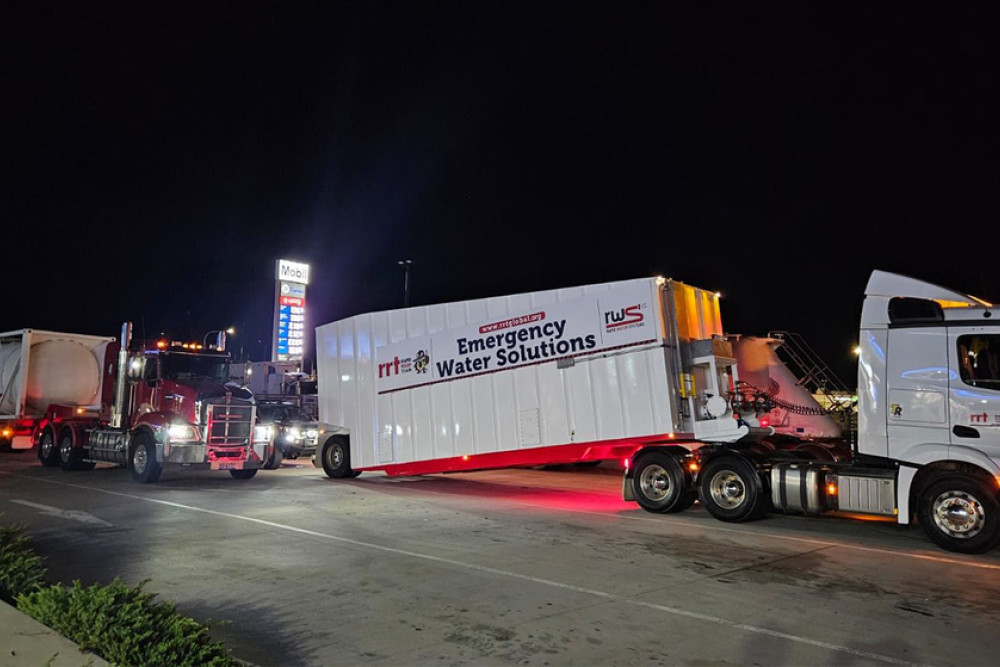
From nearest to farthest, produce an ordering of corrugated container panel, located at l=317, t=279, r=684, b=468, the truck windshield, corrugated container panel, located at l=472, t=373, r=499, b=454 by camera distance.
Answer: corrugated container panel, located at l=317, t=279, r=684, b=468, corrugated container panel, located at l=472, t=373, r=499, b=454, the truck windshield

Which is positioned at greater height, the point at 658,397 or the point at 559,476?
the point at 658,397

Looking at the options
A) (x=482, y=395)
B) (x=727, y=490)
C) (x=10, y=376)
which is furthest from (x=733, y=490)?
(x=10, y=376)

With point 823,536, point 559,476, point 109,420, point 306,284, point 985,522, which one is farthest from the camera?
point 306,284

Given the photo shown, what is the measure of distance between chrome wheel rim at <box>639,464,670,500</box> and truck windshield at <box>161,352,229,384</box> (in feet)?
34.9

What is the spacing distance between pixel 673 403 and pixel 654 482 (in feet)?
4.51

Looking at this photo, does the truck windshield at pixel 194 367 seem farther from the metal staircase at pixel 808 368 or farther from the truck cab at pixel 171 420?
the metal staircase at pixel 808 368

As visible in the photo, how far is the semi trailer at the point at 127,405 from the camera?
15734 millimetres

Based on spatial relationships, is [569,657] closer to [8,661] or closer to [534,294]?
[8,661]

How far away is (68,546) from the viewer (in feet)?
28.6

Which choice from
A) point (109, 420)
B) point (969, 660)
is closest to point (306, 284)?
point (109, 420)

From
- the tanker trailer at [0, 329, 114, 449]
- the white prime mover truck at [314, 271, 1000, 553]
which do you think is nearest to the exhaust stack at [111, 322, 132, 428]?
the tanker trailer at [0, 329, 114, 449]

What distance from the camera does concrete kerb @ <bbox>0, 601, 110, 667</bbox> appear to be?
164 inches

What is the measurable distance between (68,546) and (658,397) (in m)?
8.46

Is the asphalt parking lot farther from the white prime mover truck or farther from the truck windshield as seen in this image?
the truck windshield
